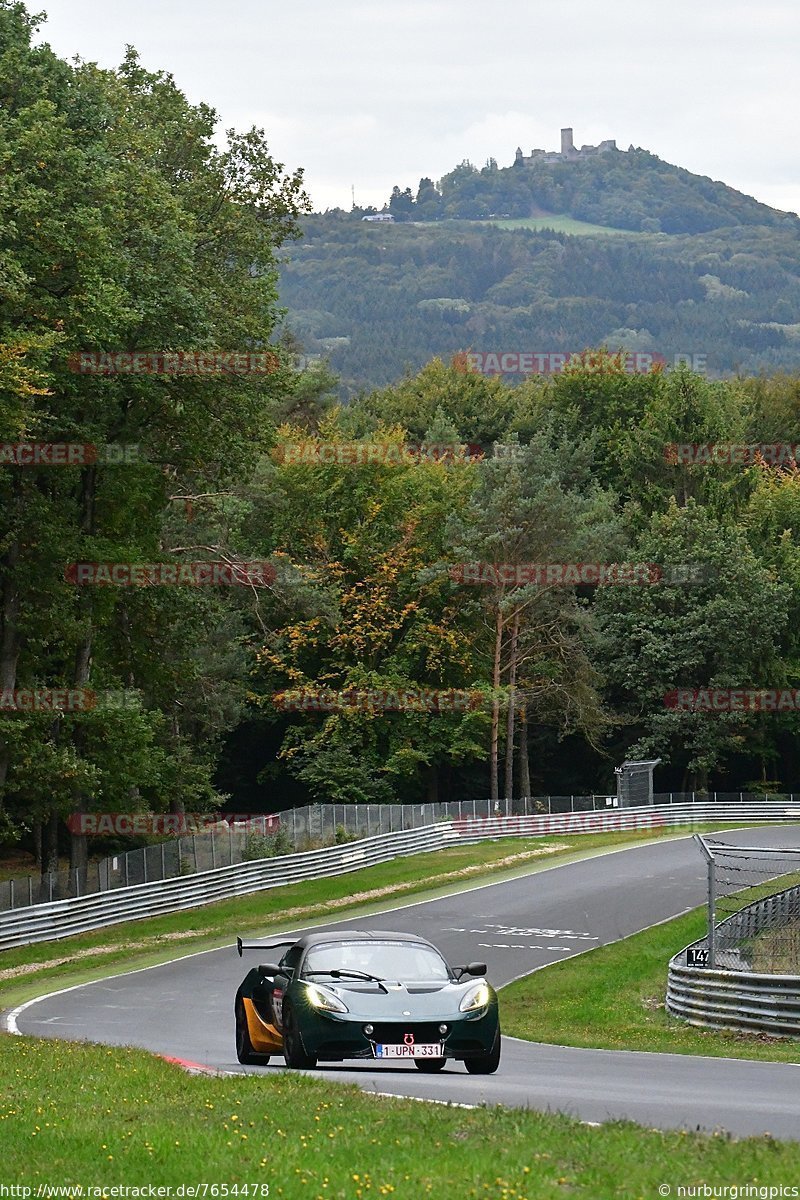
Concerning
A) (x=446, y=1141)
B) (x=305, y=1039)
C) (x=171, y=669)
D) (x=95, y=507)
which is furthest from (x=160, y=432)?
(x=446, y=1141)

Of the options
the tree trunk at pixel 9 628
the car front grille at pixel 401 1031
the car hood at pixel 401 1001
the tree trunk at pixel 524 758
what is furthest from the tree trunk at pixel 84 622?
the tree trunk at pixel 524 758

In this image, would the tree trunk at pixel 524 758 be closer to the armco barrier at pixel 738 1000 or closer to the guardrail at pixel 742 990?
the guardrail at pixel 742 990

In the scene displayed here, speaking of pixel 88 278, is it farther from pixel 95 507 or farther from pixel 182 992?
pixel 182 992

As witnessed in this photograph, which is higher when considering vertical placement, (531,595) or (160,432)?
(160,432)

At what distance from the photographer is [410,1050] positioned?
13719 mm

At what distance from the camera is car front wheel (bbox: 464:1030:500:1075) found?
46.5 ft

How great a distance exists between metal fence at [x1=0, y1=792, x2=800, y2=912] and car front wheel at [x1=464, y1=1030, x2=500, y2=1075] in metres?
23.8

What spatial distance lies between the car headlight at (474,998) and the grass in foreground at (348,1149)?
2403 millimetres

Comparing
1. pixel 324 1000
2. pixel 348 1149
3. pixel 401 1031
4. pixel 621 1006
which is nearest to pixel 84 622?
pixel 621 1006

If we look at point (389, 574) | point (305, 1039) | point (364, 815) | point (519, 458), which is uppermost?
point (519, 458)

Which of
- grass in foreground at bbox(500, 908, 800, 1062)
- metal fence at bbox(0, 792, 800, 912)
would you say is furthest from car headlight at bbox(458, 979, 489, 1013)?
metal fence at bbox(0, 792, 800, 912)

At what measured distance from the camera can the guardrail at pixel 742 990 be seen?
20.2 meters

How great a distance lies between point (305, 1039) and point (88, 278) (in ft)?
70.4

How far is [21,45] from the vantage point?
33.4 m
